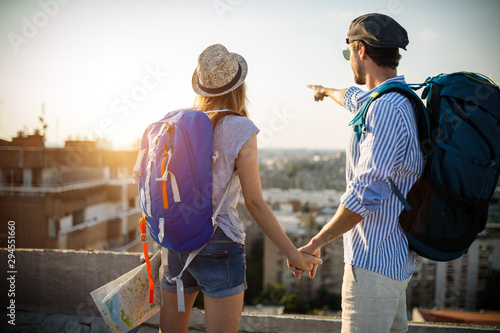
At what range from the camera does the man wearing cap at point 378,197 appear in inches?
49.5

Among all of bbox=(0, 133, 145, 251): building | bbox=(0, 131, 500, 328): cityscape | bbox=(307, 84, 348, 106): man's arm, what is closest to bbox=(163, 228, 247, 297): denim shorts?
bbox=(307, 84, 348, 106): man's arm

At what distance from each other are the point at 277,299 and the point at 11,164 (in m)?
19.9

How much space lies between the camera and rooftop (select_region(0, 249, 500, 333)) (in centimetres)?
244

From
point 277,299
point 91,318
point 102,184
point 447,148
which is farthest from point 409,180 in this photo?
point 277,299

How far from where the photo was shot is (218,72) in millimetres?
1530

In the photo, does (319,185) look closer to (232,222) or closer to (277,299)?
(277,299)

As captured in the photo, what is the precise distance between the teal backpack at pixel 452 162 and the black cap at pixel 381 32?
178 mm

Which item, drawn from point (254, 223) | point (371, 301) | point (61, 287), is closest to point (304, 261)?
point (371, 301)

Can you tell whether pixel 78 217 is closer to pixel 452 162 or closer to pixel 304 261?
pixel 304 261

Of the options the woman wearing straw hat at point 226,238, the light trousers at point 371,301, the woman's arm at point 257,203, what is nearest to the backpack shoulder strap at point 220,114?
the woman wearing straw hat at point 226,238

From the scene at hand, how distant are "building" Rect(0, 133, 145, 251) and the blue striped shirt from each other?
9.61m

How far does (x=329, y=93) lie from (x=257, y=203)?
0.79m

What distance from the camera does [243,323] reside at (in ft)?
7.51

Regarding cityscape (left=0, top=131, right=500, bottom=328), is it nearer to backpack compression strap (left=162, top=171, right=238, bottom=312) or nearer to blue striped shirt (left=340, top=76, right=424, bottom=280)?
backpack compression strap (left=162, top=171, right=238, bottom=312)
